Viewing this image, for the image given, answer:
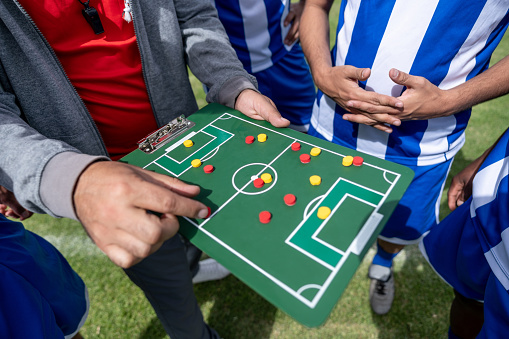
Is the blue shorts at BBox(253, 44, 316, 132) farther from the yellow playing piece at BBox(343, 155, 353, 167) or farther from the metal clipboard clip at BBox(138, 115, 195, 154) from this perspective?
the yellow playing piece at BBox(343, 155, 353, 167)

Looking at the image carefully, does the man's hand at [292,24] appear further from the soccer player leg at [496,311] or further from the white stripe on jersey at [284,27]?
the soccer player leg at [496,311]

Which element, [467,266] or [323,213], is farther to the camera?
[467,266]

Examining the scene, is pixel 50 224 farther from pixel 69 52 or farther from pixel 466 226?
pixel 466 226

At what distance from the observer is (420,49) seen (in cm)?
95

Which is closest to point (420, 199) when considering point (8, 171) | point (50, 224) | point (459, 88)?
point (459, 88)

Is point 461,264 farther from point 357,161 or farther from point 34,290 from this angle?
point 34,290

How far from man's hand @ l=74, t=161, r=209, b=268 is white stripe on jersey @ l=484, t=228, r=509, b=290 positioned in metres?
0.73

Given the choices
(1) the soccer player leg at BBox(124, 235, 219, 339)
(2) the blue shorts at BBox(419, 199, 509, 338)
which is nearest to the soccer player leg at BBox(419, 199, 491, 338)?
(2) the blue shorts at BBox(419, 199, 509, 338)

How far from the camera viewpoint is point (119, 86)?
1063mm

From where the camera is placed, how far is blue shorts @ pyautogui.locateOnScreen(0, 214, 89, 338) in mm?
733

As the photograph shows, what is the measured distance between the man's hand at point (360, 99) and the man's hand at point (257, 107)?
0.25m

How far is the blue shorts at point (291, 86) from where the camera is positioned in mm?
1755

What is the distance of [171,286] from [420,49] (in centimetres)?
117

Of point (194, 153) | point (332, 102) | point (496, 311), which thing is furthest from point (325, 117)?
point (496, 311)
